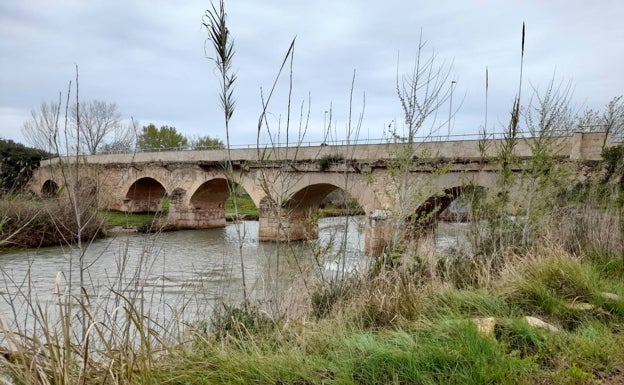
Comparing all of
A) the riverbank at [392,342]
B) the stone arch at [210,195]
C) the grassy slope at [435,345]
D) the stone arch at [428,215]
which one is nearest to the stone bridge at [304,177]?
the stone arch at [210,195]

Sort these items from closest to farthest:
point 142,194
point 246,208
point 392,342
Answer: point 392,342 < point 142,194 < point 246,208

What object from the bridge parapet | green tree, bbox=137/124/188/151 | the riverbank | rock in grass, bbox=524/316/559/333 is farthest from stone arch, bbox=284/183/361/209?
green tree, bbox=137/124/188/151

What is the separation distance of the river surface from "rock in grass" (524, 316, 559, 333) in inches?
73.6

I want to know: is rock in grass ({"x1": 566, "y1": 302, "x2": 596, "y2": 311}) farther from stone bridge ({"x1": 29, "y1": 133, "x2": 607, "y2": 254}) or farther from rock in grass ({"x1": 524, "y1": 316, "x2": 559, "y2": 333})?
stone bridge ({"x1": 29, "y1": 133, "x2": 607, "y2": 254})

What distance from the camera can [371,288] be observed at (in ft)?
14.8

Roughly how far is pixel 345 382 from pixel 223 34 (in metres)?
2.58

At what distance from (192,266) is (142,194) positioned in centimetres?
2688

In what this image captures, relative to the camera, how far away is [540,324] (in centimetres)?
337

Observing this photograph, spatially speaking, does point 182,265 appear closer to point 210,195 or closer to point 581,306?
point 581,306

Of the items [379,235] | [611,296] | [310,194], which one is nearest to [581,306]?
[611,296]

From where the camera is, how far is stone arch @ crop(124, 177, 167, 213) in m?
28.3

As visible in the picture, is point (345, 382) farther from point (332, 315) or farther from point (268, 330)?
point (332, 315)

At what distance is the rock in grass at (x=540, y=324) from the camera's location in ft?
10.8

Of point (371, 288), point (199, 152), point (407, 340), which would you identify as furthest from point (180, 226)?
point (407, 340)
